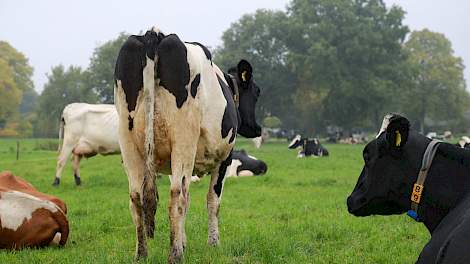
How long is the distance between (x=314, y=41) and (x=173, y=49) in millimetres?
52452

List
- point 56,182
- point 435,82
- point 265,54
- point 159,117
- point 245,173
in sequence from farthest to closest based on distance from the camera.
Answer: point 435,82 < point 265,54 < point 245,173 < point 56,182 < point 159,117

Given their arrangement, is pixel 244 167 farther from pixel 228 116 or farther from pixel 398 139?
pixel 398 139

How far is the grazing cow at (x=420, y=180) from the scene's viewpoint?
359cm

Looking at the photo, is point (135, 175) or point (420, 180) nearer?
point (420, 180)

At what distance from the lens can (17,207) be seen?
6098 millimetres

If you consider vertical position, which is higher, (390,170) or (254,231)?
(390,170)

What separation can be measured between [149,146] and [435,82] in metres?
69.5

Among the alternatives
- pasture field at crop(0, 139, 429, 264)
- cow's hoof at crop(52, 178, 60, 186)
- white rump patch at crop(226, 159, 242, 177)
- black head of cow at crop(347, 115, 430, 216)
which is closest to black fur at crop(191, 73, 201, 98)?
pasture field at crop(0, 139, 429, 264)

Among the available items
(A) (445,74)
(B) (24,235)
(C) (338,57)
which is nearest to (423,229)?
(B) (24,235)

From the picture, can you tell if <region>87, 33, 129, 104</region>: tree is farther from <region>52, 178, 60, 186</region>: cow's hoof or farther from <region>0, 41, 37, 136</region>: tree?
<region>52, 178, 60, 186</region>: cow's hoof

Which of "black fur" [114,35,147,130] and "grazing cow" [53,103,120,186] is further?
"grazing cow" [53,103,120,186]

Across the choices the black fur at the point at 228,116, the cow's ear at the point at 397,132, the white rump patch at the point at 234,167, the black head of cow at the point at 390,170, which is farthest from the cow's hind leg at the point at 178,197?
the white rump patch at the point at 234,167

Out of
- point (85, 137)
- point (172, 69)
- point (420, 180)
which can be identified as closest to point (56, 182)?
point (85, 137)

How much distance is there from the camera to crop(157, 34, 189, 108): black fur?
5.26 metres
